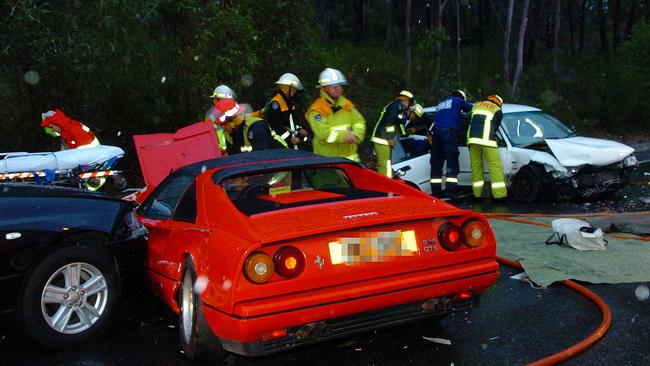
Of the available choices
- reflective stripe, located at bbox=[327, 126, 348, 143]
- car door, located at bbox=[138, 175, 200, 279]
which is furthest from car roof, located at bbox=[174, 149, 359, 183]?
reflective stripe, located at bbox=[327, 126, 348, 143]

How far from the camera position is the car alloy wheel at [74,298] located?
445 centimetres

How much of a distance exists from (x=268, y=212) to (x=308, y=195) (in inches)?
28.5

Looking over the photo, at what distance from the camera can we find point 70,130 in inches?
443

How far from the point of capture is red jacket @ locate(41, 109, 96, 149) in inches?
440

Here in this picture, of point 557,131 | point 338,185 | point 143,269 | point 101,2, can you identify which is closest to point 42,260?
point 143,269

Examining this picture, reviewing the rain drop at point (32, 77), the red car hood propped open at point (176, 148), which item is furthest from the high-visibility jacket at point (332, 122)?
the rain drop at point (32, 77)

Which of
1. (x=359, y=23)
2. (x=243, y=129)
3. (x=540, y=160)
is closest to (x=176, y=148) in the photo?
(x=243, y=129)

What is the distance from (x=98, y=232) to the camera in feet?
15.6

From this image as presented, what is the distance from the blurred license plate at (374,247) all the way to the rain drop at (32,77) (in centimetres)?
1046

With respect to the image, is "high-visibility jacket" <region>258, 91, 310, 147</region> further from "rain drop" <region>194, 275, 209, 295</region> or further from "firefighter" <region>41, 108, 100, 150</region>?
"rain drop" <region>194, 275, 209, 295</region>

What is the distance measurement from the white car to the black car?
6529 mm

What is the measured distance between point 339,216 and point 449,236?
675mm

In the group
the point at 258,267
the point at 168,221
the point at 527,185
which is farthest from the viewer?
the point at 527,185

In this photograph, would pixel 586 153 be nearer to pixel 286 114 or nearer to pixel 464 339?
pixel 286 114
